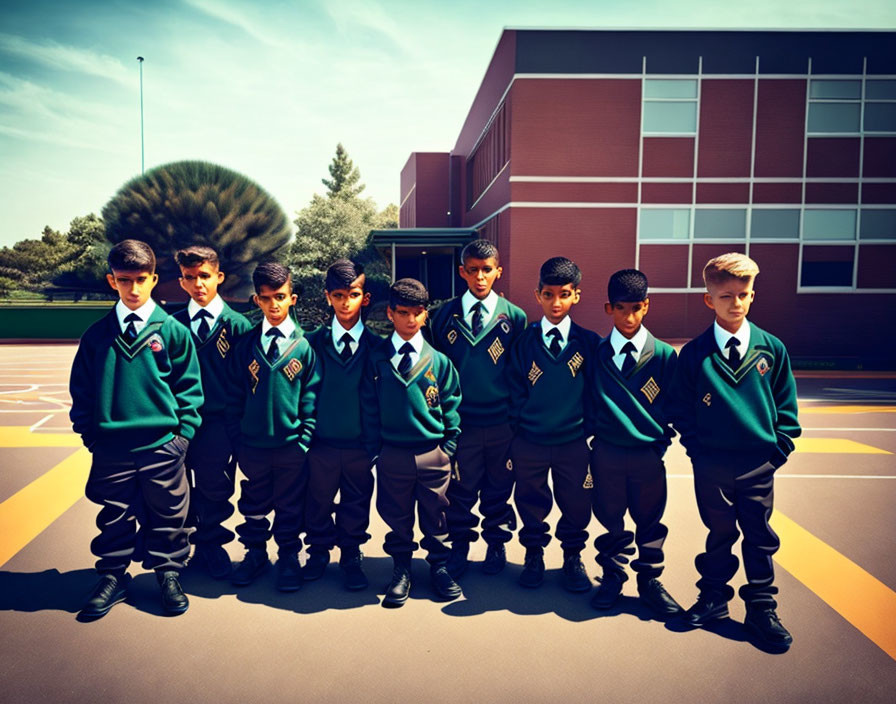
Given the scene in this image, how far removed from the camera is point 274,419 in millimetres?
3771

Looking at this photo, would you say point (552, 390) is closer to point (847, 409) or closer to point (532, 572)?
point (532, 572)

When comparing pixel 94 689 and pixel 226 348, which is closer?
pixel 94 689

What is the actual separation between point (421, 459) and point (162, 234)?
3404cm

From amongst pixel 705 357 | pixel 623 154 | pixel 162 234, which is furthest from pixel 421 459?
pixel 162 234

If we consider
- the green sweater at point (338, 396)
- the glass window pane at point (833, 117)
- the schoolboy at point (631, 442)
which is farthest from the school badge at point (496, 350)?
the glass window pane at point (833, 117)

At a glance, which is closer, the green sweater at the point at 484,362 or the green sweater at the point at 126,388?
the green sweater at the point at 126,388

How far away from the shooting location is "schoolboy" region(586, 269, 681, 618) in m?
3.57

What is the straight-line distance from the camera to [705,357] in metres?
3.41

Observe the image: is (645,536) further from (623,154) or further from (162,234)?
(162,234)

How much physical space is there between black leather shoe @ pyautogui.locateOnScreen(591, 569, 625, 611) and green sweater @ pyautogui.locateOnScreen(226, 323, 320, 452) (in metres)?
2.04

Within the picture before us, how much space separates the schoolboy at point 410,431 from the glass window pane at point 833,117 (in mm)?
18496

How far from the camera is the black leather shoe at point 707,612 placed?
340 cm

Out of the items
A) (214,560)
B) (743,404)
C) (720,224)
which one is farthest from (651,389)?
(720,224)

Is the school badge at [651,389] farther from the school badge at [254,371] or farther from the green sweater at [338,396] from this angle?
the school badge at [254,371]
